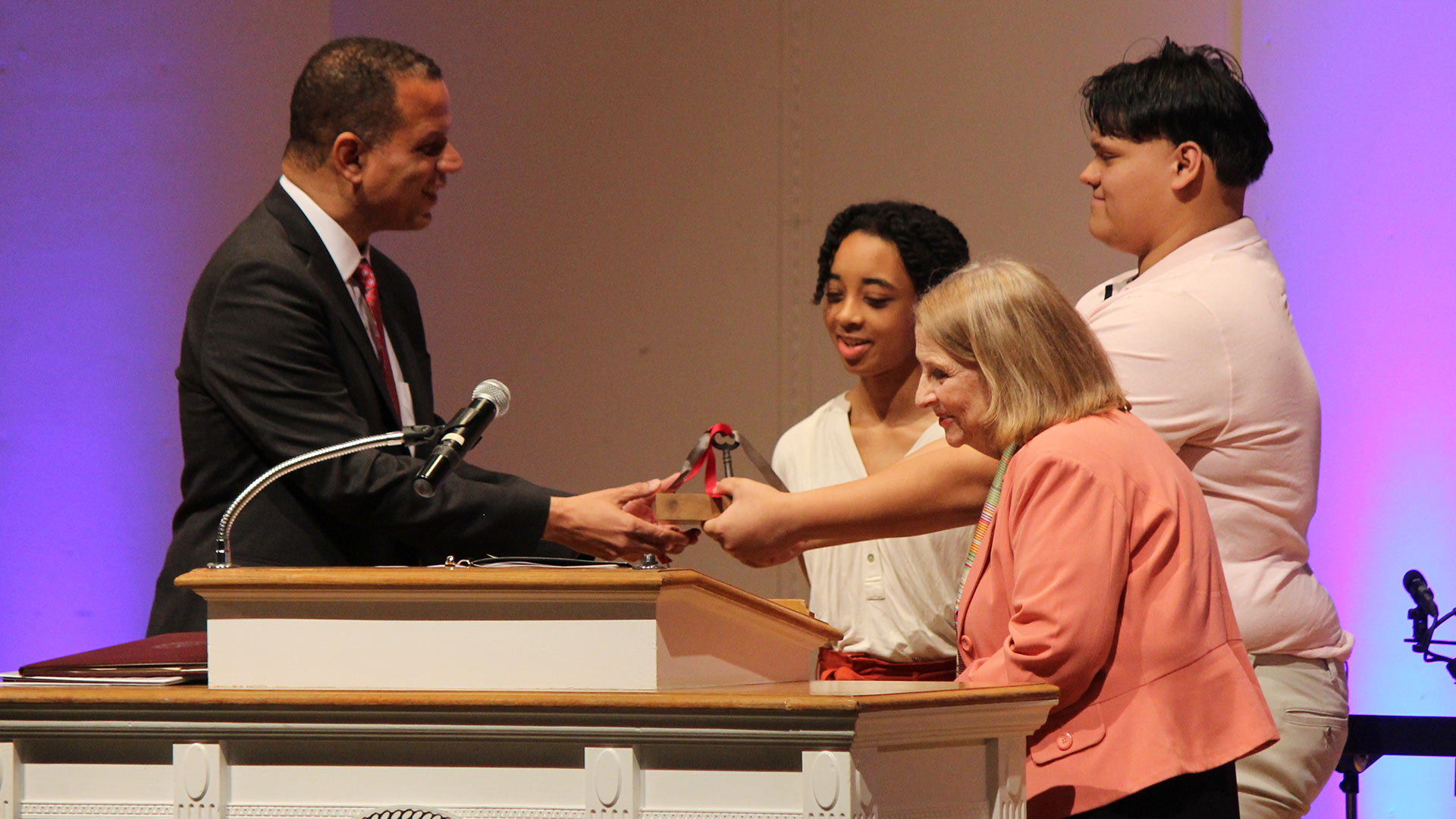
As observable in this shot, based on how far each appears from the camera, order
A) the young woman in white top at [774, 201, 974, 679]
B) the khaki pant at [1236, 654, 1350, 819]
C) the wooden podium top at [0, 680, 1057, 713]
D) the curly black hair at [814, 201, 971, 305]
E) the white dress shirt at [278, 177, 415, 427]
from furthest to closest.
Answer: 1. the curly black hair at [814, 201, 971, 305]
2. the young woman in white top at [774, 201, 974, 679]
3. the white dress shirt at [278, 177, 415, 427]
4. the khaki pant at [1236, 654, 1350, 819]
5. the wooden podium top at [0, 680, 1057, 713]

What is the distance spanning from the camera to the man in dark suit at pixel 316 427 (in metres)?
2.45

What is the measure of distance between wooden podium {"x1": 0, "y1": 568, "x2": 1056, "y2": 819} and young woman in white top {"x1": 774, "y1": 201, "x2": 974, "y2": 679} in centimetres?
107

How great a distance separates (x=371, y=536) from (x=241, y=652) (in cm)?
73

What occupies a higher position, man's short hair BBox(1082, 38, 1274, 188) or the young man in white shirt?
man's short hair BBox(1082, 38, 1274, 188)

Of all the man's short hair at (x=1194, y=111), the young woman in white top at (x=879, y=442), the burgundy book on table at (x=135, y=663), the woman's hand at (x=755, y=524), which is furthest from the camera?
the young woman in white top at (x=879, y=442)

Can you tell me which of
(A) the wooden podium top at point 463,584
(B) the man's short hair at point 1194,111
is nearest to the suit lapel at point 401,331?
(A) the wooden podium top at point 463,584

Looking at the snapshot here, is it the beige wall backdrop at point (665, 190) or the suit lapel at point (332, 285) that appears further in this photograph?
the beige wall backdrop at point (665, 190)

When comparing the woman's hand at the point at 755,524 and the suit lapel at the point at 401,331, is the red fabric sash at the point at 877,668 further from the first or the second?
the suit lapel at the point at 401,331

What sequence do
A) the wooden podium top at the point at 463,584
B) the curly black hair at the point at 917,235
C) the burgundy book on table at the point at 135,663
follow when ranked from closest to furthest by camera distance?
the wooden podium top at the point at 463,584, the burgundy book on table at the point at 135,663, the curly black hair at the point at 917,235

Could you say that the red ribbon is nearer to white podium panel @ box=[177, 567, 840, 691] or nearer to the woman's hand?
the woman's hand

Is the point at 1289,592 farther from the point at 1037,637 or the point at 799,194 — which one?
the point at 799,194

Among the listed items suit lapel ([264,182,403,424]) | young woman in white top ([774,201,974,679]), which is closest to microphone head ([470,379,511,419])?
suit lapel ([264,182,403,424])

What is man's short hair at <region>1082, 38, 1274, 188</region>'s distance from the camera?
2482mm

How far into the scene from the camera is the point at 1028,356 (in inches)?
77.7
